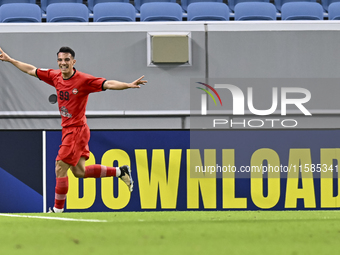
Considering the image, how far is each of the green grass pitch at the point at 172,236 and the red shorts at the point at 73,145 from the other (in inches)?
57.4

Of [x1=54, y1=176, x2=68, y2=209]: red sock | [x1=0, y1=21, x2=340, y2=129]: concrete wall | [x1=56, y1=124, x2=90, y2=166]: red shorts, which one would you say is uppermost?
[x1=0, y1=21, x2=340, y2=129]: concrete wall

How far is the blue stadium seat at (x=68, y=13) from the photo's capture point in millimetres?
6328

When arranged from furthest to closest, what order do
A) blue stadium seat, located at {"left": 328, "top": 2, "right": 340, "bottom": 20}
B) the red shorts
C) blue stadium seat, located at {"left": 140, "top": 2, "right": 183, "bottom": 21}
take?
blue stadium seat, located at {"left": 328, "top": 2, "right": 340, "bottom": 20}, blue stadium seat, located at {"left": 140, "top": 2, "right": 183, "bottom": 21}, the red shorts

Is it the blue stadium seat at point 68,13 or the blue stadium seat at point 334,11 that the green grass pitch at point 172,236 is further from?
the blue stadium seat at point 334,11

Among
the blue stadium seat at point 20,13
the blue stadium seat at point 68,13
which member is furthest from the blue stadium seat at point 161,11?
the blue stadium seat at point 20,13

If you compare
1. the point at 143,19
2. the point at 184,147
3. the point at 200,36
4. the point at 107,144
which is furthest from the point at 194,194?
the point at 143,19

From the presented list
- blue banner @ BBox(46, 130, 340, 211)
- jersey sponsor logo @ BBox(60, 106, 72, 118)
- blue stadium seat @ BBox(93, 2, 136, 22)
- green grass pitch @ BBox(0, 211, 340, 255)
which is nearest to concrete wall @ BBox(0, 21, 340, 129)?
blue banner @ BBox(46, 130, 340, 211)

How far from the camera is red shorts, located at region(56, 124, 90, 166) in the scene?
488 centimetres

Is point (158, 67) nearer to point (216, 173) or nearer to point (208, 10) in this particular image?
point (208, 10)

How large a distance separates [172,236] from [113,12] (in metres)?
4.45

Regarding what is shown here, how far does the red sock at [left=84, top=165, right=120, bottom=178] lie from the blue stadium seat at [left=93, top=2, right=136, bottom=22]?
7.39 ft

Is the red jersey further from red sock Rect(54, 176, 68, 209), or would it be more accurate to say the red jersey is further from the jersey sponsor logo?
red sock Rect(54, 176, 68, 209)

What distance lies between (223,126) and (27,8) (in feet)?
10.9

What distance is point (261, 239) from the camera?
263 cm
